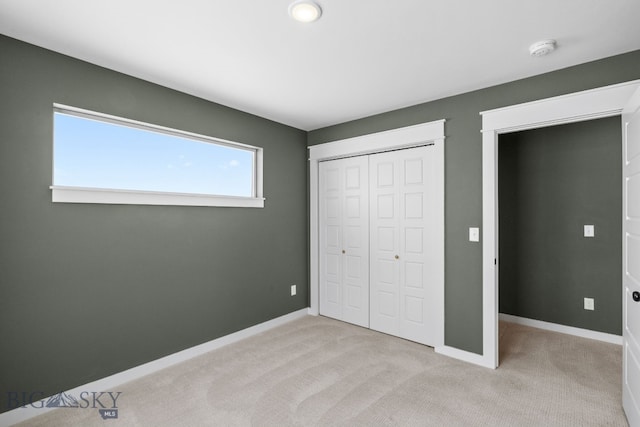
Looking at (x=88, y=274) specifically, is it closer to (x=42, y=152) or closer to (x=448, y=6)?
(x=42, y=152)

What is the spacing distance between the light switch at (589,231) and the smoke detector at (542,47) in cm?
215

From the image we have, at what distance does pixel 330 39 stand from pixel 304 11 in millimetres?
331

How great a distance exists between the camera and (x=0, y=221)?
202 cm

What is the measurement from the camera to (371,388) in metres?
2.44

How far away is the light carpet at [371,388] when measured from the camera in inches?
82.4

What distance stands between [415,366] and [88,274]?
269 centimetres

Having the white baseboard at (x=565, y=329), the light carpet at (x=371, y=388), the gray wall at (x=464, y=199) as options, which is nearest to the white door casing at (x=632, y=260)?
the light carpet at (x=371, y=388)

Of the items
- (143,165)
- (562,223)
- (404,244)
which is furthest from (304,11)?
(562,223)

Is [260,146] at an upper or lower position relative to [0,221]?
upper

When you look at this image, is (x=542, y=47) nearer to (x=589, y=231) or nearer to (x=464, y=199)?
(x=464, y=199)

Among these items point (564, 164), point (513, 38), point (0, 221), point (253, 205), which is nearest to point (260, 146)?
point (253, 205)

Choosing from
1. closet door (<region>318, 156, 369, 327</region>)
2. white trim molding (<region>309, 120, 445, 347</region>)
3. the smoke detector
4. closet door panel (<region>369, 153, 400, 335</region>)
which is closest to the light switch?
white trim molding (<region>309, 120, 445, 347</region>)

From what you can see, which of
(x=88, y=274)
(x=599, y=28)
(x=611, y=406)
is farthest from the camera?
(x=88, y=274)

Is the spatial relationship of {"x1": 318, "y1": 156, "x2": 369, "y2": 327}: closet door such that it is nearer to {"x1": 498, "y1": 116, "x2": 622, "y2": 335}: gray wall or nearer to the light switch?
{"x1": 498, "y1": 116, "x2": 622, "y2": 335}: gray wall
